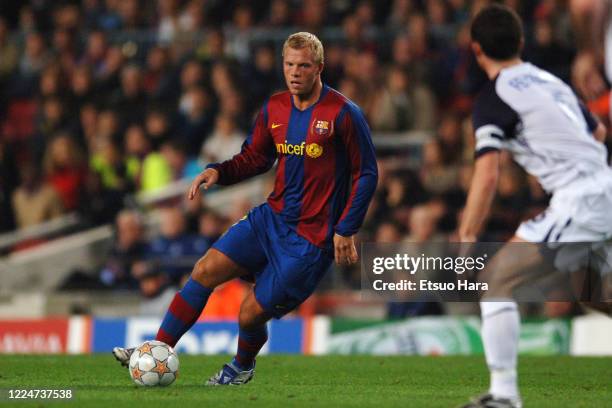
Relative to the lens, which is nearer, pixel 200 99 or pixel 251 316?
pixel 251 316

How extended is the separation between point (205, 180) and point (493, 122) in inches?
83.2

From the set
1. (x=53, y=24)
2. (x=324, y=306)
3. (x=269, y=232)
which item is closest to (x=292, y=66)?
(x=269, y=232)

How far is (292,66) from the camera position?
7660 mm

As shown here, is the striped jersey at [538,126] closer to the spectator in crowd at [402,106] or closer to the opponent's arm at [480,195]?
the opponent's arm at [480,195]

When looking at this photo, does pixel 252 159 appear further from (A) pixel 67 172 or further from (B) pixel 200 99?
(A) pixel 67 172

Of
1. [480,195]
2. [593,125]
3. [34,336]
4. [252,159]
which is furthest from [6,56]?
[480,195]

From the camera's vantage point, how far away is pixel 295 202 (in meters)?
7.85

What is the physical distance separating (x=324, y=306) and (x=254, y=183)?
2488 mm

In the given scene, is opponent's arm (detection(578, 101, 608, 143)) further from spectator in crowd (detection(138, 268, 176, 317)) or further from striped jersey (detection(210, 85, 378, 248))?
spectator in crowd (detection(138, 268, 176, 317))

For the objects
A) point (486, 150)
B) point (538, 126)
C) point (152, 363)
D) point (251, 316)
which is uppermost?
point (538, 126)

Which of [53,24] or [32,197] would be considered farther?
[53,24]

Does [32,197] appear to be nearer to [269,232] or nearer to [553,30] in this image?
[553,30]

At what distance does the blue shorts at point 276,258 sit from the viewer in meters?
7.76

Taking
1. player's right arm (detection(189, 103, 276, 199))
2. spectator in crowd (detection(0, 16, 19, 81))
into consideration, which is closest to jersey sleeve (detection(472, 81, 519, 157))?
player's right arm (detection(189, 103, 276, 199))
